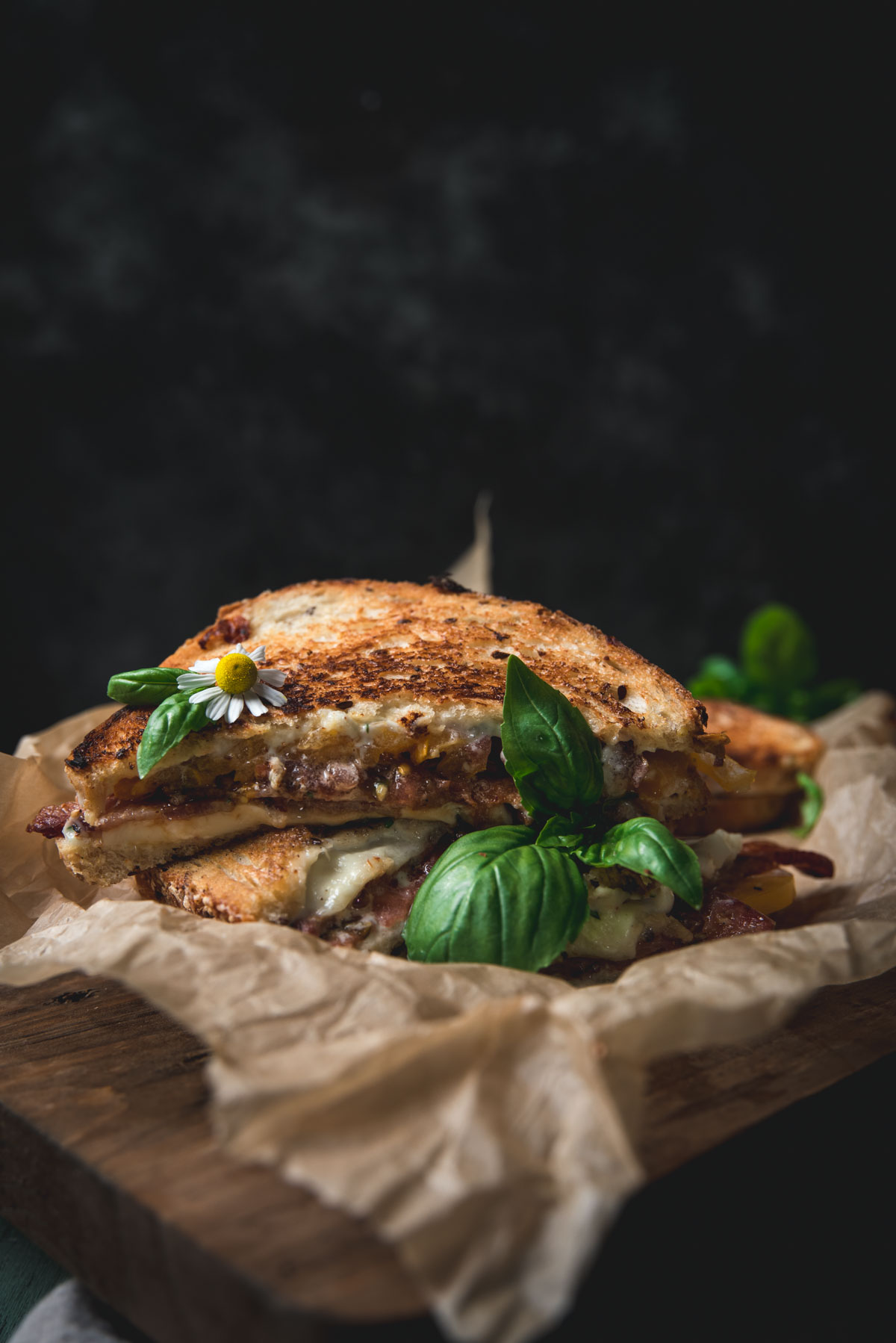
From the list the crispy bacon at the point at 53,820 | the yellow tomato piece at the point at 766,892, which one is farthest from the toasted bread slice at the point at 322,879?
the yellow tomato piece at the point at 766,892

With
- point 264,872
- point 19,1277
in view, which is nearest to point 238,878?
point 264,872

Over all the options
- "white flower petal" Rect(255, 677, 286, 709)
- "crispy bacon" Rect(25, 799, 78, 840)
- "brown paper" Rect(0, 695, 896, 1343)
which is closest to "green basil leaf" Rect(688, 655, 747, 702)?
"white flower petal" Rect(255, 677, 286, 709)

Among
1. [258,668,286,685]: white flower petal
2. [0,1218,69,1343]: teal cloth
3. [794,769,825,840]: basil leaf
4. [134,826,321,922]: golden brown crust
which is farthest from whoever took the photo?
[794,769,825,840]: basil leaf

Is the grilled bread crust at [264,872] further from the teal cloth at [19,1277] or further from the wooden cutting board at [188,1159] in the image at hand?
the teal cloth at [19,1277]

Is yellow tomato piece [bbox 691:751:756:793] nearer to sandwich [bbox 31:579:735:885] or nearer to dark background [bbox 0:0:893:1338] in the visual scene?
sandwich [bbox 31:579:735:885]

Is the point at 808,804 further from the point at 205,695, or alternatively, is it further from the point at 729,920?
the point at 205,695
